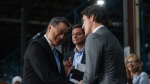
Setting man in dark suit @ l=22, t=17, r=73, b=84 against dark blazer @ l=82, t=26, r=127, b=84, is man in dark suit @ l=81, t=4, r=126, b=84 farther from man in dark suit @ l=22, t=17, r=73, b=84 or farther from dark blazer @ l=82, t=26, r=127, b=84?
man in dark suit @ l=22, t=17, r=73, b=84

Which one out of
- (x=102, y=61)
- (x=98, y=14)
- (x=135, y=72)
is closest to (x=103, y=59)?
(x=102, y=61)

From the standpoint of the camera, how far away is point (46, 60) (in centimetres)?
284

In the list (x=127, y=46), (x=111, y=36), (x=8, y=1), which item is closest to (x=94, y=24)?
(x=111, y=36)

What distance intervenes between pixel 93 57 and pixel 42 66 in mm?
508

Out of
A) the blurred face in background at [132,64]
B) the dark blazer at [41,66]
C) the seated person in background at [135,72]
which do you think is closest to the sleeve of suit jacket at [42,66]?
the dark blazer at [41,66]

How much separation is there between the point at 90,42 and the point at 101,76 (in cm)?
28

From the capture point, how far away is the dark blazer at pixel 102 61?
254 cm

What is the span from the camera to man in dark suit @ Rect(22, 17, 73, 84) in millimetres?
2811

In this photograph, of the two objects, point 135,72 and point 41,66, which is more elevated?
point 41,66

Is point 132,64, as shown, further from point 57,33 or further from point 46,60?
point 46,60

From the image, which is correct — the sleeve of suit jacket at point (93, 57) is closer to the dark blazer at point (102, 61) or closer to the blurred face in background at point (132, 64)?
the dark blazer at point (102, 61)

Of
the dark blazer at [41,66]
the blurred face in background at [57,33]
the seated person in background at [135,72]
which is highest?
the blurred face in background at [57,33]

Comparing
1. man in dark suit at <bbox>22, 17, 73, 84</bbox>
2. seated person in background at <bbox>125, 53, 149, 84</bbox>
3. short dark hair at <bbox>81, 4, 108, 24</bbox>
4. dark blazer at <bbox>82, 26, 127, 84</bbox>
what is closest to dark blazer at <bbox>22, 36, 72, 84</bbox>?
man in dark suit at <bbox>22, 17, 73, 84</bbox>

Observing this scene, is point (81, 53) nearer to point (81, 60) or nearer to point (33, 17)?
point (81, 60)
